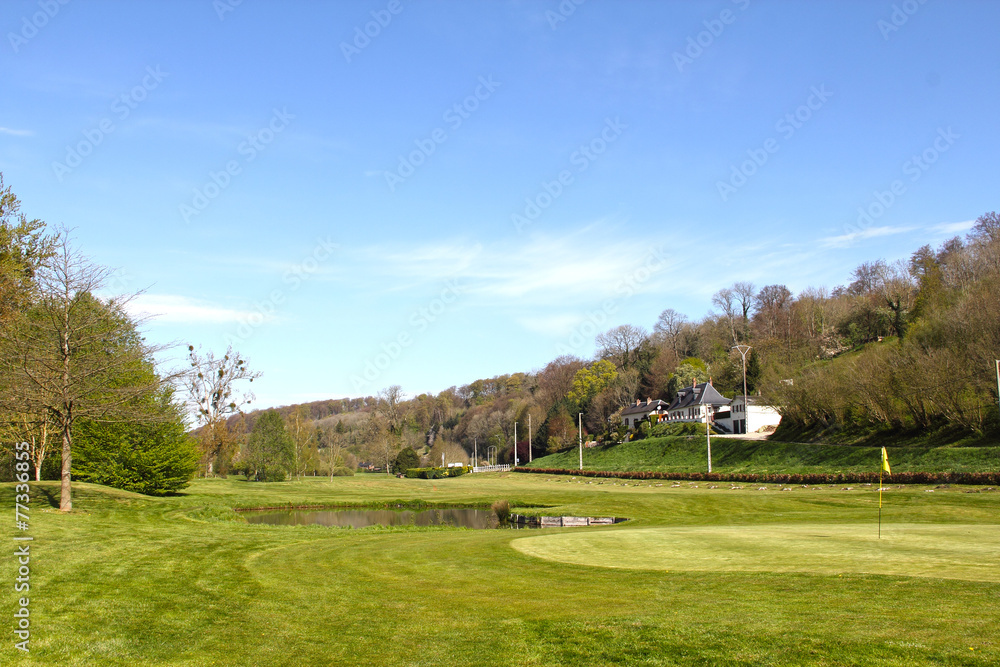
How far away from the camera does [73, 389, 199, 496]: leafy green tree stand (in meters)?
35.7

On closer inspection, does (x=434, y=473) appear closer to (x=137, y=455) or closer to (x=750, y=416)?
(x=750, y=416)

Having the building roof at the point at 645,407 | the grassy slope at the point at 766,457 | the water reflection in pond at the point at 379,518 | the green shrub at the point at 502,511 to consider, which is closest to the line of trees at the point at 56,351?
the water reflection in pond at the point at 379,518

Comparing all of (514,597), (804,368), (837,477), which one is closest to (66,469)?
(514,597)

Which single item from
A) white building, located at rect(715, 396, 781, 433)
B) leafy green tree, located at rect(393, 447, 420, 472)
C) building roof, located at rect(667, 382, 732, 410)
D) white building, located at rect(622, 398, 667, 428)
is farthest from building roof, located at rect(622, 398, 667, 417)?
leafy green tree, located at rect(393, 447, 420, 472)

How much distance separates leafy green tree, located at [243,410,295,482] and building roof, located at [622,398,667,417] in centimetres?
5493

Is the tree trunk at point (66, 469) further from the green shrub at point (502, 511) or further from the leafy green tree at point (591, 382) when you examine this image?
the leafy green tree at point (591, 382)

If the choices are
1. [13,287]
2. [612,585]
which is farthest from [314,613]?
[13,287]

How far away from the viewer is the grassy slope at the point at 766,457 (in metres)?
44.2

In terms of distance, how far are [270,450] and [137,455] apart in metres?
35.6

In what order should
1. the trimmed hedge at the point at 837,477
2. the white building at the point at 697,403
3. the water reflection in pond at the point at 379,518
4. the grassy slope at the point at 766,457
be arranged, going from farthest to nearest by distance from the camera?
the white building at the point at 697,403, the grassy slope at the point at 766,457, the trimmed hedge at the point at 837,477, the water reflection in pond at the point at 379,518

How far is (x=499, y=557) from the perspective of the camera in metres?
16.6

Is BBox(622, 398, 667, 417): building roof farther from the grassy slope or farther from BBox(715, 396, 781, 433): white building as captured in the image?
BBox(715, 396, 781, 433): white building

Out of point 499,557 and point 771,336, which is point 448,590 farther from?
point 771,336

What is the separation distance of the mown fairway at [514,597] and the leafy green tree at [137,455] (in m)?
15.9
